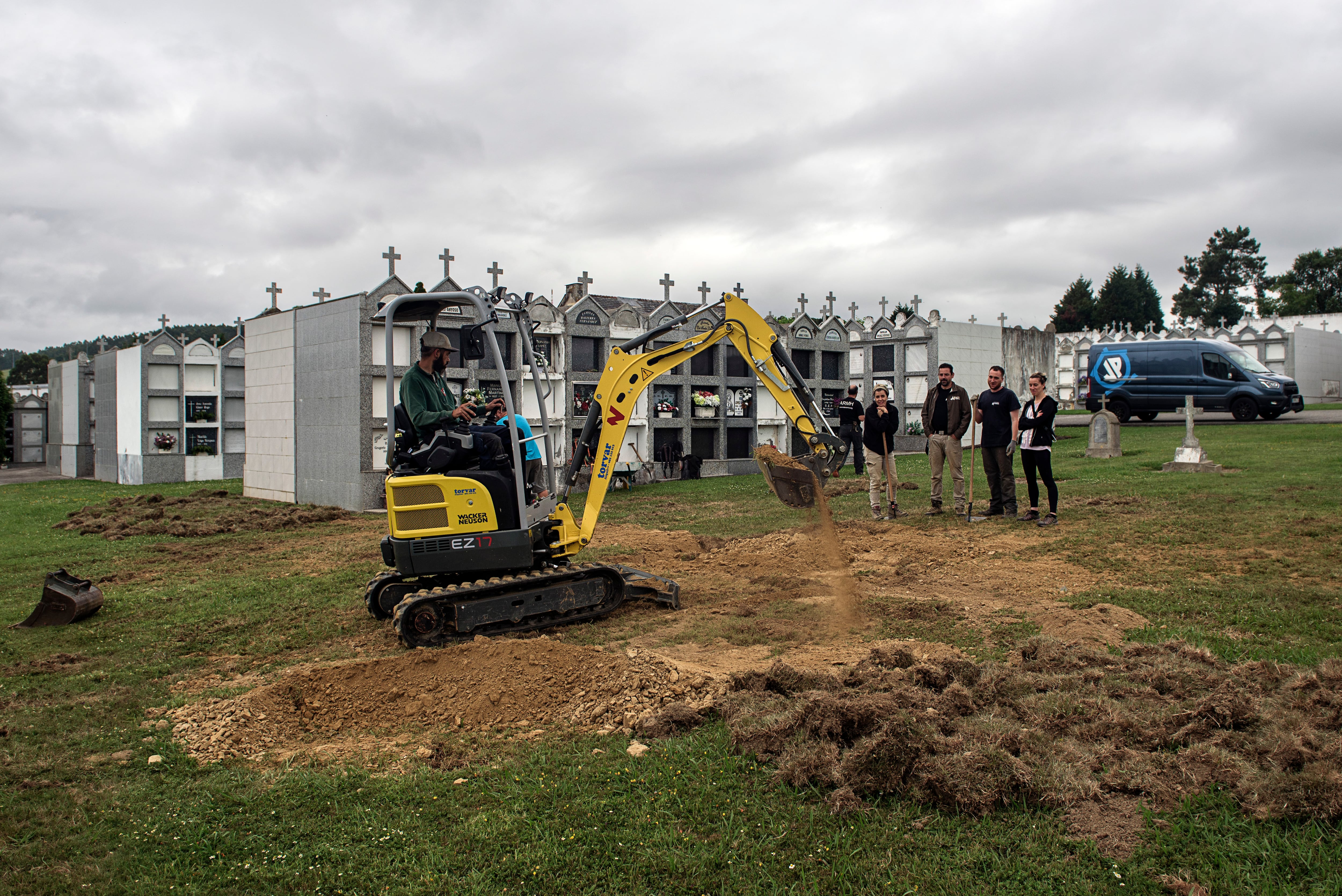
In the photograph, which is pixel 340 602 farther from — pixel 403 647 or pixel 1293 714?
pixel 1293 714

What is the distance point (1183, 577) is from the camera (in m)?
7.30

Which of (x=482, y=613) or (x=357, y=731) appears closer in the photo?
(x=357, y=731)

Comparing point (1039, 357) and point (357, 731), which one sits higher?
point (1039, 357)

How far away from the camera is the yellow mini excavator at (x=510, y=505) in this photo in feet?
21.8

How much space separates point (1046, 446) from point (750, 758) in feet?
25.8

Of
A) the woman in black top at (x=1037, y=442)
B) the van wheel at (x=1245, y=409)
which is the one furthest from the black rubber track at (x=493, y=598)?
the van wheel at (x=1245, y=409)

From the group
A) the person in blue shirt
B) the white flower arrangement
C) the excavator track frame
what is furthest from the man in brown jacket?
the white flower arrangement

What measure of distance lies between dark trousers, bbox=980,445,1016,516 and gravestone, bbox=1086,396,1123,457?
671cm

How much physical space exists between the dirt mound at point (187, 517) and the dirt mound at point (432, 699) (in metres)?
9.63

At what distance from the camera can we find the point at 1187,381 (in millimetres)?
23219

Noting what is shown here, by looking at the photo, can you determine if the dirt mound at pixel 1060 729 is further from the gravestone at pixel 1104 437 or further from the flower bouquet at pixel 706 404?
the flower bouquet at pixel 706 404

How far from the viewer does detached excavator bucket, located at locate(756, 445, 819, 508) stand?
8.11 m

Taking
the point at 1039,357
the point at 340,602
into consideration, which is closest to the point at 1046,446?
the point at 340,602

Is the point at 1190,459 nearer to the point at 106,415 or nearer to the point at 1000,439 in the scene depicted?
the point at 1000,439
